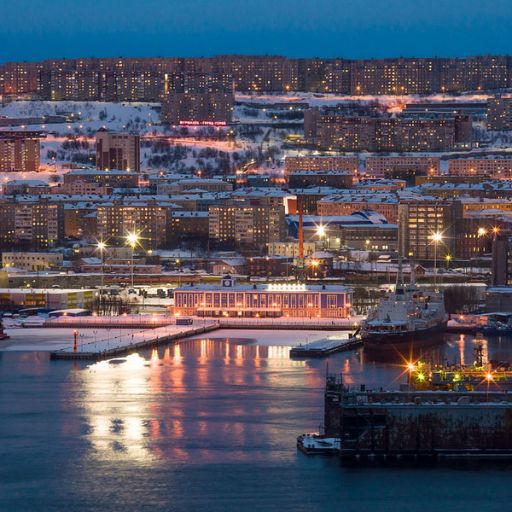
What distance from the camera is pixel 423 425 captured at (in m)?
12.0

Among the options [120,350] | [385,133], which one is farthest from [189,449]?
[385,133]

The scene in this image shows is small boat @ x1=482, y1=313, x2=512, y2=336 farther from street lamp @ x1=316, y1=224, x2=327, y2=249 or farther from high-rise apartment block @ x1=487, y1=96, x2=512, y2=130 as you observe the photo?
high-rise apartment block @ x1=487, y1=96, x2=512, y2=130

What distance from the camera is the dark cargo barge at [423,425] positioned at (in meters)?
12.0

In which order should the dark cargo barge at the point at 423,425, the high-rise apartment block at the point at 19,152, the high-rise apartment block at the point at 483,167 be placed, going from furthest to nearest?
the high-rise apartment block at the point at 483,167
the high-rise apartment block at the point at 19,152
the dark cargo barge at the point at 423,425

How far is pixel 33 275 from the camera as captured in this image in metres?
26.1

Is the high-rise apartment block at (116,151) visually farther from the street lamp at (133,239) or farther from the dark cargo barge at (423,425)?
the dark cargo barge at (423,425)

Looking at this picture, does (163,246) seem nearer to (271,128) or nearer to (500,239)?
(500,239)

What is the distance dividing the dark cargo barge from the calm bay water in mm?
189

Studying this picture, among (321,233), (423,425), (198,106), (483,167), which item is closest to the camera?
(423,425)

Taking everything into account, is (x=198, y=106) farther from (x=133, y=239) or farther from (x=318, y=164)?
(x=133, y=239)

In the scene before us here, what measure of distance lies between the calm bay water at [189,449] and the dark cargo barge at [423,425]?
0.19 metres

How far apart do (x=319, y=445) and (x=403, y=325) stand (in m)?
7.73

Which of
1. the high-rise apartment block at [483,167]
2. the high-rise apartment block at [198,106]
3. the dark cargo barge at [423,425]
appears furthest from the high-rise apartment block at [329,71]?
the dark cargo barge at [423,425]

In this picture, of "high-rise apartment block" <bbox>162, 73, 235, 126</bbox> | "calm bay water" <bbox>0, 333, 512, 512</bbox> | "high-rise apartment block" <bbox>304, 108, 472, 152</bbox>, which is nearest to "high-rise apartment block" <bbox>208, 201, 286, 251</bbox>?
"calm bay water" <bbox>0, 333, 512, 512</bbox>
